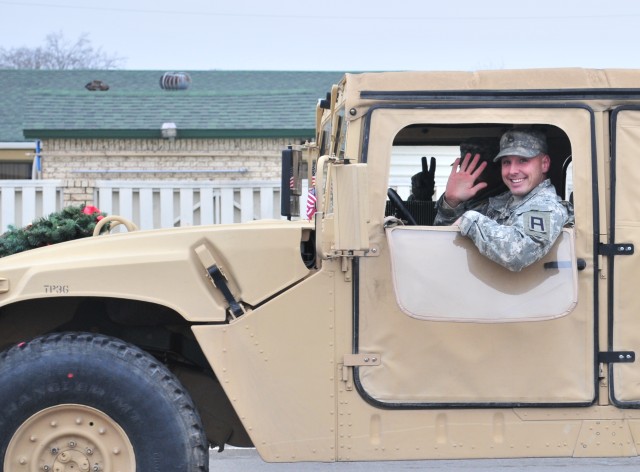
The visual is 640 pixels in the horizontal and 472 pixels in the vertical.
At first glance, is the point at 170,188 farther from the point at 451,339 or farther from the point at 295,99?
the point at 451,339

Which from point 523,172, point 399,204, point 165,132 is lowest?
point 399,204

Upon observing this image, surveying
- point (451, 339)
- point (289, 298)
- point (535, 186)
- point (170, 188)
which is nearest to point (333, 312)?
point (289, 298)

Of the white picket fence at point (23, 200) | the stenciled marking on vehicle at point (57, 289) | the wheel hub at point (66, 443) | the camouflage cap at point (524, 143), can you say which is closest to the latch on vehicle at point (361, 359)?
the wheel hub at point (66, 443)

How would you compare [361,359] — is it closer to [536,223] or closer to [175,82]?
[536,223]

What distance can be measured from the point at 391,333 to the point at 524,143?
1.02 metres

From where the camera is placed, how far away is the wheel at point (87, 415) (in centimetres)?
387

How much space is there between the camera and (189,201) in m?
11.8

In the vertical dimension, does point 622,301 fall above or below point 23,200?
below

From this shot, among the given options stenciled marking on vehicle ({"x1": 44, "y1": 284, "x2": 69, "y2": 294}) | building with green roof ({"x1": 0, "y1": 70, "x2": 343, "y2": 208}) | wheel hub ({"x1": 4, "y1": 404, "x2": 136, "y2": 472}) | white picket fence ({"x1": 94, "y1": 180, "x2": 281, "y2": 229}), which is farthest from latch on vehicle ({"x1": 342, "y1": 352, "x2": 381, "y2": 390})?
building with green roof ({"x1": 0, "y1": 70, "x2": 343, "y2": 208})

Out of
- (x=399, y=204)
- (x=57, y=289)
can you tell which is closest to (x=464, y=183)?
(x=399, y=204)

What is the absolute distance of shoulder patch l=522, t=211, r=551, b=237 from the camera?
3891mm

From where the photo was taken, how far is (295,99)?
16.6m

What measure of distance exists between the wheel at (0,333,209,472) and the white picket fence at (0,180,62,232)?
8.27 meters

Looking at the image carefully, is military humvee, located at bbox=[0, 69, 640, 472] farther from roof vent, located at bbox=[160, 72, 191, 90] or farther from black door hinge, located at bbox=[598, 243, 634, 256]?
roof vent, located at bbox=[160, 72, 191, 90]
